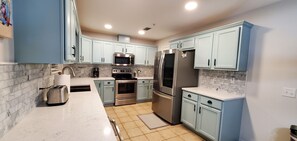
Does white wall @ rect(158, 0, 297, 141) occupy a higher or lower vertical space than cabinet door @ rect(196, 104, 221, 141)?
higher

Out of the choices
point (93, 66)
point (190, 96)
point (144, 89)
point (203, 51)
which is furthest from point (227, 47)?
point (93, 66)

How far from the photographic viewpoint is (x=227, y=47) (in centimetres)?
217

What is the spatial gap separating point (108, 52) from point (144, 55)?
1.28 meters

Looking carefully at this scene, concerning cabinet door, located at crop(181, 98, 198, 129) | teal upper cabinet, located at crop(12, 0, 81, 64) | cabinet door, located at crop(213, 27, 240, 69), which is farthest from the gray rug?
teal upper cabinet, located at crop(12, 0, 81, 64)

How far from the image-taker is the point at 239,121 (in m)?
2.23

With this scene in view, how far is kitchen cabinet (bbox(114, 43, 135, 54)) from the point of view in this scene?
13.7 feet

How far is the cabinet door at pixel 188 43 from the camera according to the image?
2.84 meters

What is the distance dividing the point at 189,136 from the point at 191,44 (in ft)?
6.36

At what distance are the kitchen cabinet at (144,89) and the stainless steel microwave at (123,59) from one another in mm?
752

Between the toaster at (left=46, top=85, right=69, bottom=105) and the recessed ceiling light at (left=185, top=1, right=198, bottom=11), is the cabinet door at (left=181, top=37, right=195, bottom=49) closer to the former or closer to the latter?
the recessed ceiling light at (left=185, top=1, right=198, bottom=11)

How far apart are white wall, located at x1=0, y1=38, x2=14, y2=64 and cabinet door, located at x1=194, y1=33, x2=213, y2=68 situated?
2717 millimetres

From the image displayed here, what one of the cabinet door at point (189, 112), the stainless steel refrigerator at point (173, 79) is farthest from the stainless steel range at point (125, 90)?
the cabinet door at point (189, 112)

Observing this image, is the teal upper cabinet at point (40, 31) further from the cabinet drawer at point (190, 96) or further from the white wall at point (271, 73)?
the white wall at point (271, 73)

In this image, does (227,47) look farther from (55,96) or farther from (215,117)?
(55,96)
